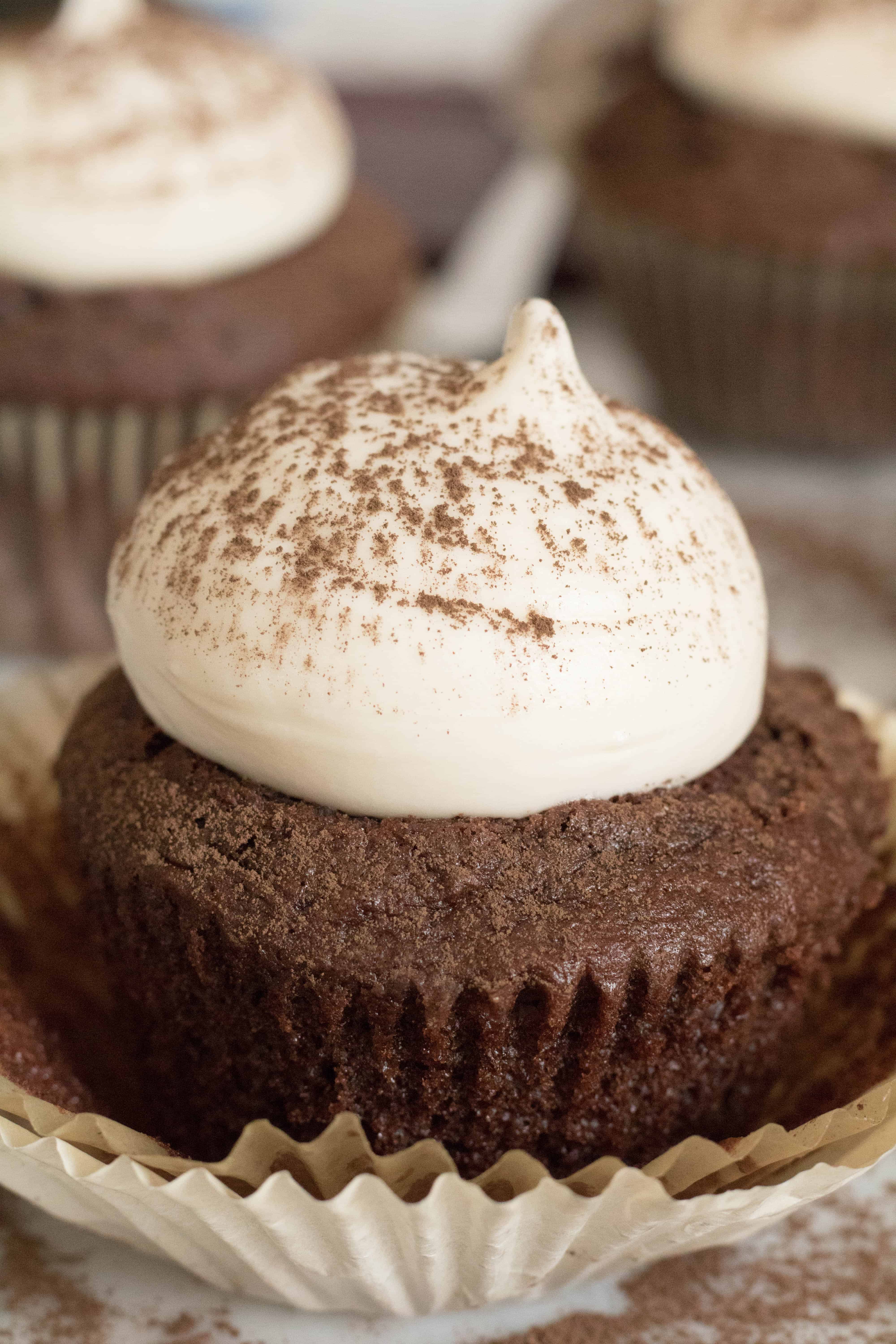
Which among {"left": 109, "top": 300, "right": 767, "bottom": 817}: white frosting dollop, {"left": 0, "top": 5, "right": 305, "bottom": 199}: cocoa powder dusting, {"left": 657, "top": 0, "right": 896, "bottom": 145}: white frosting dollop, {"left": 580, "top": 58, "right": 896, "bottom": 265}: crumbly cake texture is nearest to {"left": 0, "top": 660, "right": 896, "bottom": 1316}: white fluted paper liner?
{"left": 109, "top": 300, "right": 767, "bottom": 817}: white frosting dollop

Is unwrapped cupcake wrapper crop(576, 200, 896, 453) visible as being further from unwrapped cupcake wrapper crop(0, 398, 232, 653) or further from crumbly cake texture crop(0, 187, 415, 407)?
unwrapped cupcake wrapper crop(0, 398, 232, 653)

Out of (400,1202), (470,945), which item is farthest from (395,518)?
(400,1202)

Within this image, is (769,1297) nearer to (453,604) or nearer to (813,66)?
(453,604)

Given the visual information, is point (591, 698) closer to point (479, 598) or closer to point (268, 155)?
point (479, 598)

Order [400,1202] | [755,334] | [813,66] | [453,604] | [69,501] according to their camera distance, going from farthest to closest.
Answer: [755,334] → [813,66] → [69,501] → [453,604] → [400,1202]

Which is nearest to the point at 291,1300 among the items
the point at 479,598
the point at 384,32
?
the point at 479,598

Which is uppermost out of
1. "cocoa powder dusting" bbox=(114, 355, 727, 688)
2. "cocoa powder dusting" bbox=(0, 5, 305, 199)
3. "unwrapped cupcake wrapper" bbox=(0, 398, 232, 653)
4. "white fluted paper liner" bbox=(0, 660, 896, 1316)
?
"cocoa powder dusting" bbox=(114, 355, 727, 688)
